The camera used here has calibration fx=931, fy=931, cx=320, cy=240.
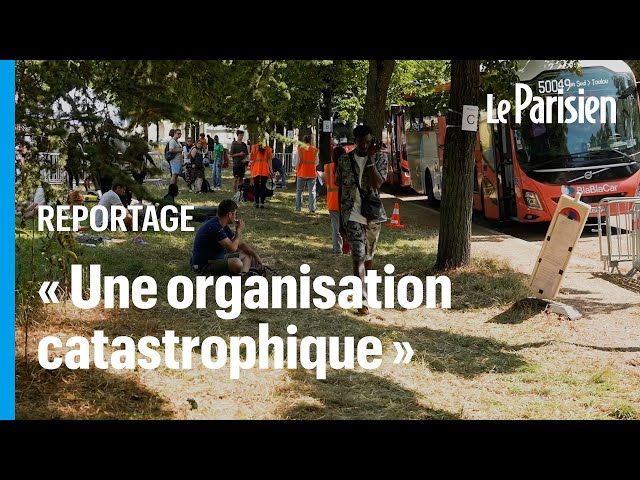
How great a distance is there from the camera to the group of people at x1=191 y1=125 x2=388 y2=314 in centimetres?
996

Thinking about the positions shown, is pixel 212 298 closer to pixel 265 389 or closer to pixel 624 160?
pixel 265 389

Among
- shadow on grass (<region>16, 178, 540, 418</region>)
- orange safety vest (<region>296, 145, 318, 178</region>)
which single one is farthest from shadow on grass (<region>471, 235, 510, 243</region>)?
orange safety vest (<region>296, 145, 318, 178</region>)

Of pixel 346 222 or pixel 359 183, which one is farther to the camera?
pixel 346 222

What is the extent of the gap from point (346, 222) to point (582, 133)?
9.17 metres

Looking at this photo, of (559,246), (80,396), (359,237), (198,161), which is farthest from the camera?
(198,161)

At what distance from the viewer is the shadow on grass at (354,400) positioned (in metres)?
6.97

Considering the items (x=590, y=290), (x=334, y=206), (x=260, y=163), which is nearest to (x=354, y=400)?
(x=590, y=290)

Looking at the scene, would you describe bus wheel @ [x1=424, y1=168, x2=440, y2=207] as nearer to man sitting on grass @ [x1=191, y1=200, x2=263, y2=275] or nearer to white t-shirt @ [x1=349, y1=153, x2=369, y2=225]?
man sitting on grass @ [x1=191, y1=200, x2=263, y2=275]

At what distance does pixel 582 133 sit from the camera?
1780 centimetres

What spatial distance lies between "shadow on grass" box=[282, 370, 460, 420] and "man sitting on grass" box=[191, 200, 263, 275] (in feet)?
12.7

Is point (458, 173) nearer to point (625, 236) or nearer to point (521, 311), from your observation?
point (521, 311)

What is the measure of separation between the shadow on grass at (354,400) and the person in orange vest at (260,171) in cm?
1251

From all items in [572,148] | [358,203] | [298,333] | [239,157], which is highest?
[572,148]

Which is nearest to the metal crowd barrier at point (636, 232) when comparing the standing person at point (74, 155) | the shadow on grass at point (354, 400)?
the shadow on grass at point (354, 400)
